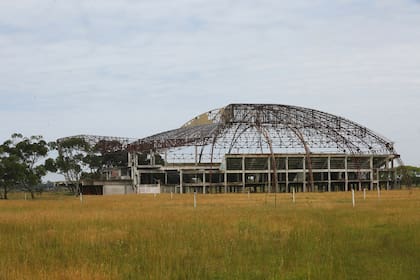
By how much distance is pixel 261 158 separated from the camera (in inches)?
4505

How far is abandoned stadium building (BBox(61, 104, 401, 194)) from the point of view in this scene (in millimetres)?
107250

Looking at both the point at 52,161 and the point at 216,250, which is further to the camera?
the point at 52,161

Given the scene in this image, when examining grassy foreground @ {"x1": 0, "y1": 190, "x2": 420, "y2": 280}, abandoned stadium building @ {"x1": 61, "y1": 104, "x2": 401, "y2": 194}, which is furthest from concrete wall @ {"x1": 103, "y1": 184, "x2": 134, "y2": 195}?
grassy foreground @ {"x1": 0, "y1": 190, "x2": 420, "y2": 280}

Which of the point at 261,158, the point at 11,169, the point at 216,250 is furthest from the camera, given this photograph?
the point at 261,158

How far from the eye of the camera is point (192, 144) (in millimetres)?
112438

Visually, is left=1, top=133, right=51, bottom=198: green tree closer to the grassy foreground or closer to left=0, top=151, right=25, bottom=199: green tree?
left=0, top=151, right=25, bottom=199: green tree

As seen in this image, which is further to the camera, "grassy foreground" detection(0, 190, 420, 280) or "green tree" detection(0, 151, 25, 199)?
"green tree" detection(0, 151, 25, 199)

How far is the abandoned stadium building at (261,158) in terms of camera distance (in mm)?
107250

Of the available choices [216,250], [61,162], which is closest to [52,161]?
[61,162]

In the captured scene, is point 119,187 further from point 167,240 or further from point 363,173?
point 167,240

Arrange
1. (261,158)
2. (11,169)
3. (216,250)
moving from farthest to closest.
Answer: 1. (261,158)
2. (11,169)
3. (216,250)

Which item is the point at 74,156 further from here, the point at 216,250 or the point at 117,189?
the point at 216,250

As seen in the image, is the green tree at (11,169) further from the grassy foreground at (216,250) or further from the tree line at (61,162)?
the grassy foreground at (216,250)

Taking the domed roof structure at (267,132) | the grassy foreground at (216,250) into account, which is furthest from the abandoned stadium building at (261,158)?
the grassy foreground at (216,250)
